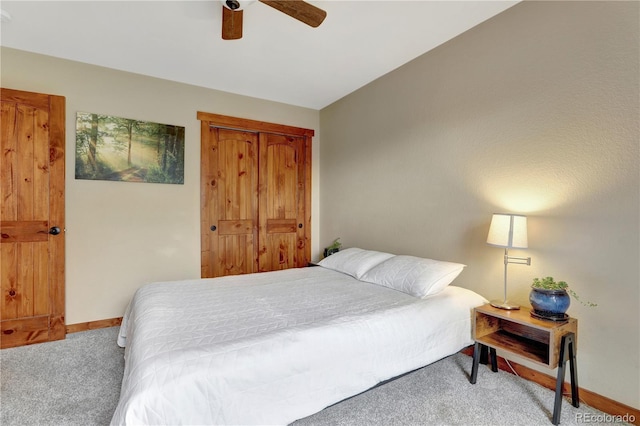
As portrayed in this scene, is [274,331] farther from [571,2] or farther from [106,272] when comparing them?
Result: [571,2]

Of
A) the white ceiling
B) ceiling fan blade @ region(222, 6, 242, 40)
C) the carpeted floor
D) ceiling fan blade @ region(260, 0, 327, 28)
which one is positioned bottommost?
the carpeted floor

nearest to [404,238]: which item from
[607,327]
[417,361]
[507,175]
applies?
[507,175]

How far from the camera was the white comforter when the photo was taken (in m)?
1.19

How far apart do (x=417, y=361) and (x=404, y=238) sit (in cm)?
136

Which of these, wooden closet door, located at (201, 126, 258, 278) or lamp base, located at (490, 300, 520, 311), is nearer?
lamp base, located at (490, 300, 520, 311)

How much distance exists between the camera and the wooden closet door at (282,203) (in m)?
3.97

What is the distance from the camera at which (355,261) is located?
2.92 m

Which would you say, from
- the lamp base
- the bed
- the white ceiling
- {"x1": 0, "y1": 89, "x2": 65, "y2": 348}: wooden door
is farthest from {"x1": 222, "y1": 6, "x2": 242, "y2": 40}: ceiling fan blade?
the lamp base

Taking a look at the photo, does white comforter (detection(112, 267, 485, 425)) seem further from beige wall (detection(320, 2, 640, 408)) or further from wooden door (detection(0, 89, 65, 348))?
wooden door (detection(0, 89, 65, 348))

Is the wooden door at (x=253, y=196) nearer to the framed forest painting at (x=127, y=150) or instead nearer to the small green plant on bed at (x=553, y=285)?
the framed forest painting at (x=127, y=150)

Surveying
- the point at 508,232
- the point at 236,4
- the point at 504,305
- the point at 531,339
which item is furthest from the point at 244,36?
the point at 531,339

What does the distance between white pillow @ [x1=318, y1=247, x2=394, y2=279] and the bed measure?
236 millimetres

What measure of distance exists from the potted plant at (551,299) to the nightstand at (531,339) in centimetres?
5

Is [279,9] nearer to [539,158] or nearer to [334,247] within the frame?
[539,158]
